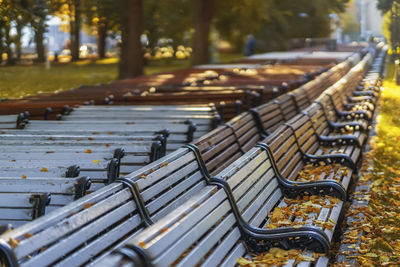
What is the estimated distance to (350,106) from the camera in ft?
43.7

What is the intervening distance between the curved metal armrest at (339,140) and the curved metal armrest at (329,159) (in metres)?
1.06

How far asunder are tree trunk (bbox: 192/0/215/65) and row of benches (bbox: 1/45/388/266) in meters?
21.4

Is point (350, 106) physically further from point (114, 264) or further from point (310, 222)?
point (114, 264)

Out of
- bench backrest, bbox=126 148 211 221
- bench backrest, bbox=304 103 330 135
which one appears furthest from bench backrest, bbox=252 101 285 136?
bench backrest, bbox=126 148 211 221

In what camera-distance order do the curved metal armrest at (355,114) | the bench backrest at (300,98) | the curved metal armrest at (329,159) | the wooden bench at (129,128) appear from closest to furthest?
the curved metal armrest at (329,159), the wooden bench at (129,128), the bench backrest at (300,98), the curved metal armrest at (355,114)

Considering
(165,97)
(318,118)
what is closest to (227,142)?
(318,118)

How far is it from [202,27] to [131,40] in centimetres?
630

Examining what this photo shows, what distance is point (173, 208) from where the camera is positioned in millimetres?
5141

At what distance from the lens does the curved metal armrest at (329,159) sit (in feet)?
25.6

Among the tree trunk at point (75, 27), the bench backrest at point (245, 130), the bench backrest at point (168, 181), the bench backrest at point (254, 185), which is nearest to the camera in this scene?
the bench backrest at point (168, 181)

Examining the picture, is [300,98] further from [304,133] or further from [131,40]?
[131,40]

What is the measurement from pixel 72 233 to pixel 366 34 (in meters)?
80.0

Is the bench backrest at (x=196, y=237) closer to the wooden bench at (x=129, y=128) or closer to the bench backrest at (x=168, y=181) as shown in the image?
the bench backrest at (x=168, y=181)

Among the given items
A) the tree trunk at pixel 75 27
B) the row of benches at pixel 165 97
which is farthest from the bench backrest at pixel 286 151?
the tree trunk at pixel 75 27
